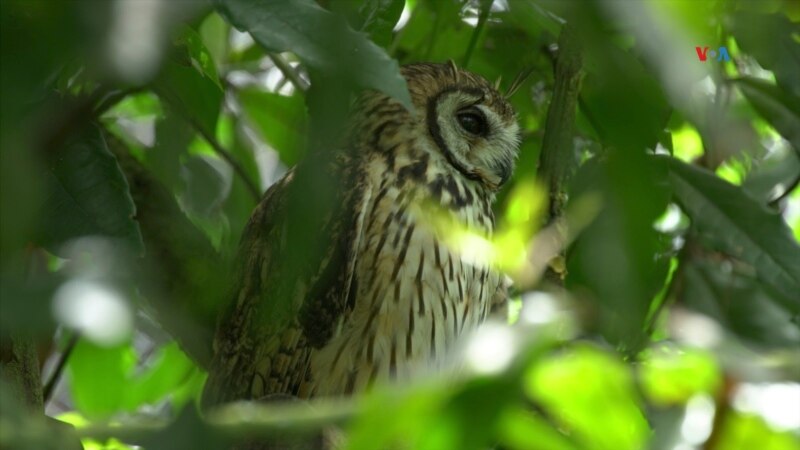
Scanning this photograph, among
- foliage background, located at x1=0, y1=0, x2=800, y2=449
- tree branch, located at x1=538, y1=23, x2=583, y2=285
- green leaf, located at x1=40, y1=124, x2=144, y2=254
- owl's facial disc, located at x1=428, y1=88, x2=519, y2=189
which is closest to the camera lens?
foliage background, located at x1=0, y1=0, x2=800, y2=449

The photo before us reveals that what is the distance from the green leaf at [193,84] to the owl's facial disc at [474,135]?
15.9 inches

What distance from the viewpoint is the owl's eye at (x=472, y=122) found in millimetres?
2111

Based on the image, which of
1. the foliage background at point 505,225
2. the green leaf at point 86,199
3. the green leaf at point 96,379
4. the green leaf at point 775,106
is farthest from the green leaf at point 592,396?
the green leaf at point 96,379

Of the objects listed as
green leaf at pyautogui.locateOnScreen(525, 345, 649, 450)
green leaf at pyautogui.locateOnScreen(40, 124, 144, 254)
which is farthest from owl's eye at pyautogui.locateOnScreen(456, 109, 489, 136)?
green leaf at pyautogui.locateOnScreen(525, 345, 649, 450)

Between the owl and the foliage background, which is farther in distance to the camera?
the owl

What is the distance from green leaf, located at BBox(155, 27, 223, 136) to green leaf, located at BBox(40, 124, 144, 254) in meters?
0.12

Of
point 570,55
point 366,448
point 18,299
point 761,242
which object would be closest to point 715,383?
point 366,448

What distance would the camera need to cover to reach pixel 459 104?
209 cm

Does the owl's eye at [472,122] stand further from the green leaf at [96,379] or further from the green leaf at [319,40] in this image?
the green leaf at [319,40]

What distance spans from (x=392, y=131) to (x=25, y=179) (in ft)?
4.85

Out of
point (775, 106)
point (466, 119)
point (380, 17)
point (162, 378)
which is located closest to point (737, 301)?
point (775, 106)

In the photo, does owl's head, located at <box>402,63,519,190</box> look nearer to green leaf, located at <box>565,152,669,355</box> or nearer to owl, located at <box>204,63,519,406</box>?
owl, located at <box>204,63,519,406</box>

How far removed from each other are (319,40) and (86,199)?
1.82 feet

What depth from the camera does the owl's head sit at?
81.3 inches
